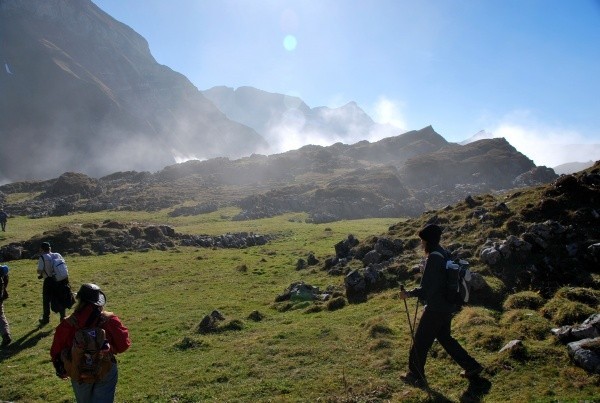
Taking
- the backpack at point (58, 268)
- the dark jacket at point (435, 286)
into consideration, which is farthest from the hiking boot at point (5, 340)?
the dark jacket at point (435, 286)

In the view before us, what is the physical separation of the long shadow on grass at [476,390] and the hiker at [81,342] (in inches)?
310

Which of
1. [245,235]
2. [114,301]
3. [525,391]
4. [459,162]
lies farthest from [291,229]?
[459,162]

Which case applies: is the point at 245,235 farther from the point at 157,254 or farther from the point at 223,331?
the point at 223,331

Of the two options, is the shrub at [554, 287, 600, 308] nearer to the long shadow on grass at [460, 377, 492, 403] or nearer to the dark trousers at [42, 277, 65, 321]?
the long shadow on grass at [460, 377, 492, 403]

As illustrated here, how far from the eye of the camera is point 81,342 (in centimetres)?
715

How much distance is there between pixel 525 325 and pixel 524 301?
240 centimetres

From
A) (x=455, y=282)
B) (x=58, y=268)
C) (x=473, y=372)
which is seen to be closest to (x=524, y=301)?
(x=473, y=372)

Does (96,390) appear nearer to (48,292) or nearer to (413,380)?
(413,380)

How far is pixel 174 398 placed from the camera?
37.6ft

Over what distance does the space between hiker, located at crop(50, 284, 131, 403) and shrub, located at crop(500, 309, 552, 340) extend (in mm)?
11143

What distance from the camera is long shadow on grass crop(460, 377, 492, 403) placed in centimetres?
938

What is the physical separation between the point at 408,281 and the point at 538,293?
698 centimetres

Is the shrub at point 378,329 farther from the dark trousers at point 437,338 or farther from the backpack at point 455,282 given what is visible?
the backpack at point 455,282

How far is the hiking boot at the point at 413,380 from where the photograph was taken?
1035cm
